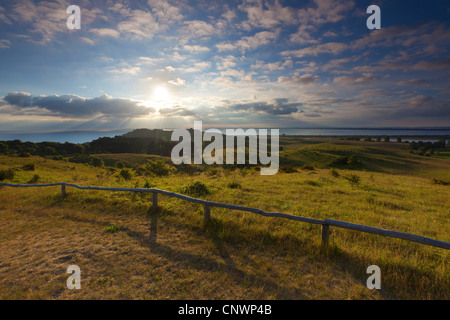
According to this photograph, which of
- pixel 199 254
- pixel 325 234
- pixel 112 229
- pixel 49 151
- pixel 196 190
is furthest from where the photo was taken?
pixel 49 151

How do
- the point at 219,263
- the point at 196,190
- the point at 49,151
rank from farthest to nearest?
the point at 49,151 → the point at 196,190 → the point at 219,263

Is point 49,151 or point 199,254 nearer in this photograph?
point 199,254

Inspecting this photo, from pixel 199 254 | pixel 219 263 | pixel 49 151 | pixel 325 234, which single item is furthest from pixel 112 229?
pixel 49 151

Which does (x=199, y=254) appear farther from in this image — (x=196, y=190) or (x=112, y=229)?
(x=196, y=190)

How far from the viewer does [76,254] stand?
5230mm

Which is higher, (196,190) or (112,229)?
(196,190)

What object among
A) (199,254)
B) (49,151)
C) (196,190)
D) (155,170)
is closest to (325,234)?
(199,254)

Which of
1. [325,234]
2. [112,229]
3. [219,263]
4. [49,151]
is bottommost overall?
[219,263]

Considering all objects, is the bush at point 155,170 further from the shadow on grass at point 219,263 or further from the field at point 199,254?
the shadow on grass at point 219,263

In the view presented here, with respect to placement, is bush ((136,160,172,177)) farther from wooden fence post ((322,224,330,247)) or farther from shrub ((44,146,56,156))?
shrub ((44,146,56,156))
